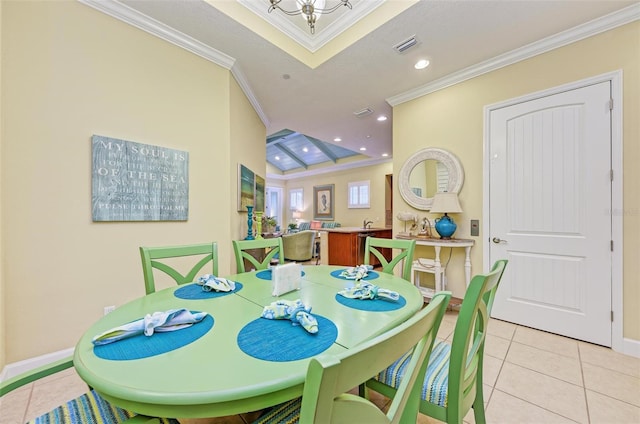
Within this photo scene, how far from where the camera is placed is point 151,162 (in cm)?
217

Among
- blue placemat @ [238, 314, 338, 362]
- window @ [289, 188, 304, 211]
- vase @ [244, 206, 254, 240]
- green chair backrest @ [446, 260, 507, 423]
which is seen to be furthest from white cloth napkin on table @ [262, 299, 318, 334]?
window @ [289, 188, 304, 211]

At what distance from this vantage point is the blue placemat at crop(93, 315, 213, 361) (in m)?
0.75

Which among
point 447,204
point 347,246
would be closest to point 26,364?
point 447,204

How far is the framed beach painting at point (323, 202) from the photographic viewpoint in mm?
8398

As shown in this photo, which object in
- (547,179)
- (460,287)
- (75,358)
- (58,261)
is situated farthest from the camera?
(460,287)

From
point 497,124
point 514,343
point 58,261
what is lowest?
point 514,343

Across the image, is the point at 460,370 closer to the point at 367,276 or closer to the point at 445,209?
the point at 367,276

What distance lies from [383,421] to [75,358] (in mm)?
882

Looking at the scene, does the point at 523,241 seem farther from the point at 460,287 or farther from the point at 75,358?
the point at 75,358

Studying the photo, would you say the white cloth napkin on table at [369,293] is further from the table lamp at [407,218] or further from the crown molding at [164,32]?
the crown molding at [164,32]

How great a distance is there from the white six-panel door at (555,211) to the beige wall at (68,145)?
3254 millimetres

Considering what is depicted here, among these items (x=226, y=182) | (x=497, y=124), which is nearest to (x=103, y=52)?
(x=226, y=182)

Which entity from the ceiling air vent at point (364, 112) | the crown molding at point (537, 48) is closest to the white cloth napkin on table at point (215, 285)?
the crown molding at point (537, 48)

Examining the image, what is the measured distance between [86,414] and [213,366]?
55 centimetres
